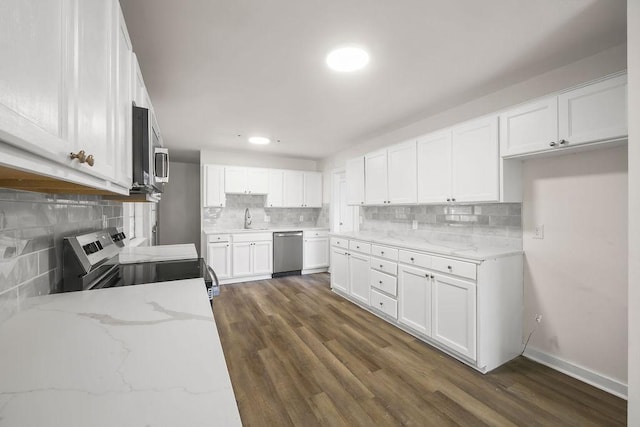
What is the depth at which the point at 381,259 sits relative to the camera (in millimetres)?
3152

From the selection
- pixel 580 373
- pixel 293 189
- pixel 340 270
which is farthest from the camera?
pixel 293 189

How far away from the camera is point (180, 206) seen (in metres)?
6.33

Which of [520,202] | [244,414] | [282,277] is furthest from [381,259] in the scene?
[282,277]

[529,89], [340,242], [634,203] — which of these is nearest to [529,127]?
[529,89]

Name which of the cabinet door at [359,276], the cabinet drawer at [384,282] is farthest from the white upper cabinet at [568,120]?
the cabinet door at [359,276]

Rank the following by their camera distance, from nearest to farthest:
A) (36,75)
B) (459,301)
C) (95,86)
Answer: (36,75) → (95,86) → (459,301)

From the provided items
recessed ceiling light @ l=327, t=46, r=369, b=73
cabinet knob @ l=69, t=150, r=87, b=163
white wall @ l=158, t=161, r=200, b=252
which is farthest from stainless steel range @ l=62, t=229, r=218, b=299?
white wall @ l=158, t=161, r=200, b=252

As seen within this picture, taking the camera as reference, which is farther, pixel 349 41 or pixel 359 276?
pixel 359 276

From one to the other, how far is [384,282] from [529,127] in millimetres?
1964

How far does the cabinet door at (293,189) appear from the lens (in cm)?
548

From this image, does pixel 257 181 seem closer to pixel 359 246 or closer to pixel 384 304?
pixel 359 246

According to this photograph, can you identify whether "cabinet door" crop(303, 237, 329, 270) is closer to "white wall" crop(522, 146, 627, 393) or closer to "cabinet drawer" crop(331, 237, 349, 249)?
"cabinet drawer" crop(331, 237, 349, 249)

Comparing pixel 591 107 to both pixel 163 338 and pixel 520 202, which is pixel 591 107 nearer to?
pixel 520 202

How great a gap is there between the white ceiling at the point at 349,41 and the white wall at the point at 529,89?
85 mm
